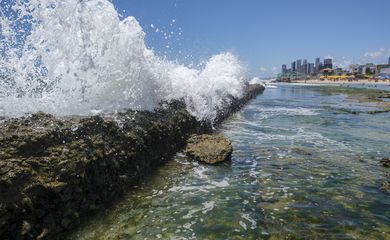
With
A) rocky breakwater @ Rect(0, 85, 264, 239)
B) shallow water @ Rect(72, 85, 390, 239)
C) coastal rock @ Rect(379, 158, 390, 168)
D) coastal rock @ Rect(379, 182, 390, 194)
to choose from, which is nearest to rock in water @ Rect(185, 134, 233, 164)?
shallow water @ Rect(72, 85, 390, 239)

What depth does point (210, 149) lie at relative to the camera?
8.61 m

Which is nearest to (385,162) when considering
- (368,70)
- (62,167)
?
(62,167)

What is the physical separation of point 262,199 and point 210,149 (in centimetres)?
264

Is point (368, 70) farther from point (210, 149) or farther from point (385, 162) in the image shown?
point (210, 149)

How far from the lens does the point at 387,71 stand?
385 ft

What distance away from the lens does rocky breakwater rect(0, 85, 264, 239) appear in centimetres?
411

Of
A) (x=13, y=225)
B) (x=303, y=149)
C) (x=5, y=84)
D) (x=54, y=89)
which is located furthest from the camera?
(x=303, y=149)

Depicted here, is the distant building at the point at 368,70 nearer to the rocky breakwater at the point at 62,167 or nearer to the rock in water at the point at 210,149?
the rock in water at the point at 210,149

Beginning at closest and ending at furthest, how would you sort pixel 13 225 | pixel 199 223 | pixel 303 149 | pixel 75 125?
pixel 13 225, pixel 199 223, pixel 75 125, pixel 303 149

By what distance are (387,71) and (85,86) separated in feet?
416

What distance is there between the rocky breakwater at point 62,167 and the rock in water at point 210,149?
1.39 metres

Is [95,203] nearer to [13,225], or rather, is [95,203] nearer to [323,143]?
[13,225]

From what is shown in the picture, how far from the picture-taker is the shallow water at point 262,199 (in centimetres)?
Answer: 498

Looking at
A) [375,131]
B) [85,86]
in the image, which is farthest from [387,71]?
[85,86]
